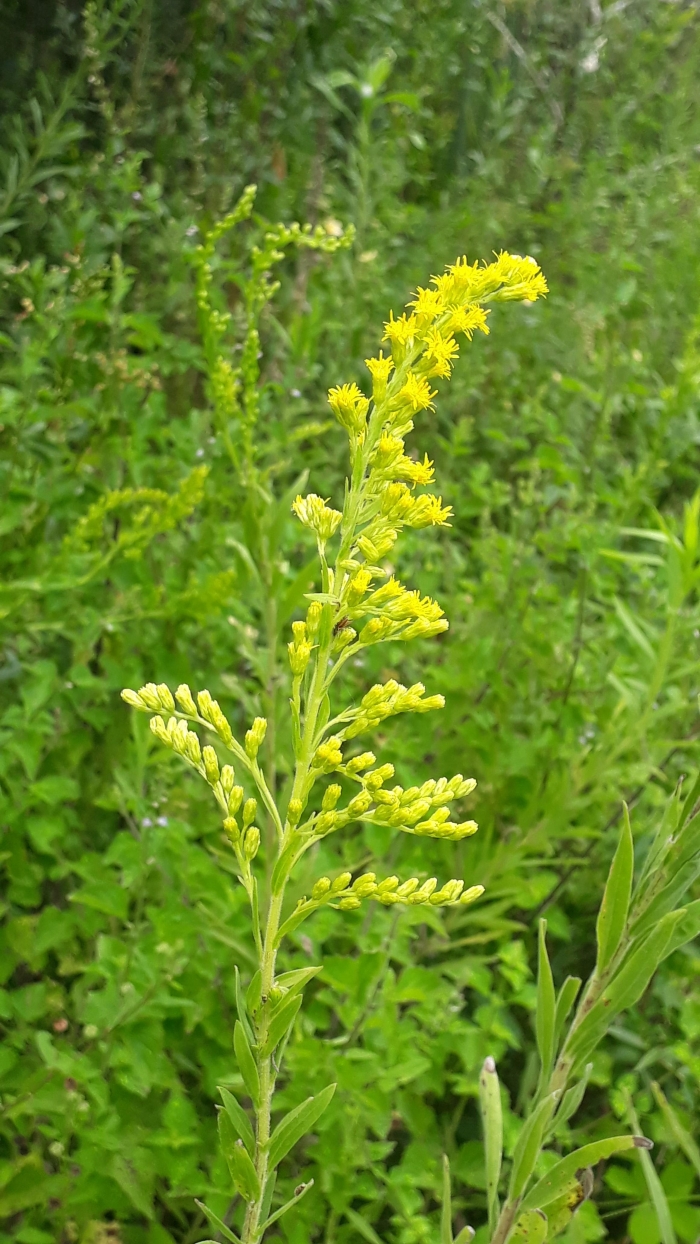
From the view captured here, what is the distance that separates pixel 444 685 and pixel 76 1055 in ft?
3.18

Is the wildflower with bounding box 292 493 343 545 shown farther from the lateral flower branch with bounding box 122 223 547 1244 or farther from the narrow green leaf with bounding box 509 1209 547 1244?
the narrow green leaf with bounding box 509 1209 547 1244

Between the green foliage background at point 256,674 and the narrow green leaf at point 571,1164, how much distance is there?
0.44m

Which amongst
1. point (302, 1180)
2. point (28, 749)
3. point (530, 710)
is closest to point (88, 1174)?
point (302, 1180)

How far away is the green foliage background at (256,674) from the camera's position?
1306 mm

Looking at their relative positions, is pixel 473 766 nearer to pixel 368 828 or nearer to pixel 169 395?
pixel 368 828

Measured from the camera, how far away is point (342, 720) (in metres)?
0.75

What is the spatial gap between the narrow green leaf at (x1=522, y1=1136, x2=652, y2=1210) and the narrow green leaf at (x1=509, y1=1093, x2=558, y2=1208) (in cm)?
2

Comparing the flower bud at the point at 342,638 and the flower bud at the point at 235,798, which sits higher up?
the flower bud at the point at 342,638

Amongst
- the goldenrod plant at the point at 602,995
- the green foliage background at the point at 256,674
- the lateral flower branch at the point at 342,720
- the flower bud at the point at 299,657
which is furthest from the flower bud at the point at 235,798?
the green foliage background at the point at 256,674

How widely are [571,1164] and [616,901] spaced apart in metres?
0.22

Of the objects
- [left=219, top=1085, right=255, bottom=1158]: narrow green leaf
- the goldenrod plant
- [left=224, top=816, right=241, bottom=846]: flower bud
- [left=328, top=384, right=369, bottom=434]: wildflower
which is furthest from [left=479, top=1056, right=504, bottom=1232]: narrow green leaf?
[left=328, top=384, right=369, bottom=434]: wildflower

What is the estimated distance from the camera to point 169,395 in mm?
2877

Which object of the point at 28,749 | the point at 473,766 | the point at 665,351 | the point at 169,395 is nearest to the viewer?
the point at 28,749

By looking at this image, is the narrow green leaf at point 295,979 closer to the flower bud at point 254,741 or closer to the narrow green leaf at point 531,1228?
the flower bud at point 254,741
